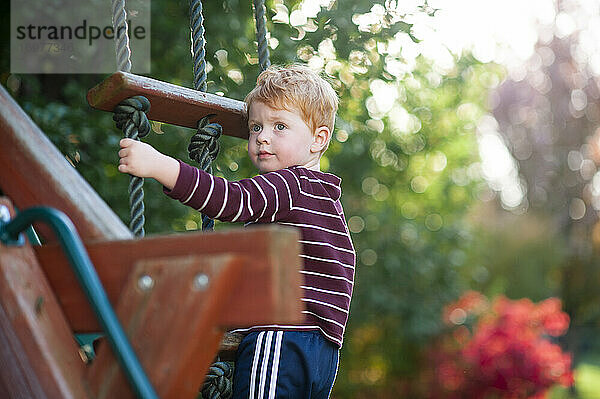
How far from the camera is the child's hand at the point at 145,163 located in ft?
4.34

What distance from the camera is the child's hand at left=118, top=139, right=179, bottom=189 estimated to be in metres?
1.32

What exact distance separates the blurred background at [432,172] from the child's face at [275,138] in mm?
1300

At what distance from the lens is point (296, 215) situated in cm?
162

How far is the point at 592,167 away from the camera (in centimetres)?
1307

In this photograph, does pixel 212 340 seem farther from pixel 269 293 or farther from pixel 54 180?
pixel 54 180

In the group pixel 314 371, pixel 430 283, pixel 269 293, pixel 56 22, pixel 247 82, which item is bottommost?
pixel 430 283

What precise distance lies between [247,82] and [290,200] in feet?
5.15

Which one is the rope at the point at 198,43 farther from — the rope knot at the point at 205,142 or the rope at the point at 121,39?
the rope at the point at 121,39

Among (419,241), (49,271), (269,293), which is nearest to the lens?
(269,293)

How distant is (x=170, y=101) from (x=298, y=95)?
354 mm

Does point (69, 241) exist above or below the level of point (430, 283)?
above

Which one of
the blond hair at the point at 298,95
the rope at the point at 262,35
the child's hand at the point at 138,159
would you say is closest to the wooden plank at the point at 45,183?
the child's hand at the point at 138,159

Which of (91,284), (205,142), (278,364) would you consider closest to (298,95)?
(205,142)

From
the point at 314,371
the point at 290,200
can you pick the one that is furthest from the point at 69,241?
the point at 314,371
